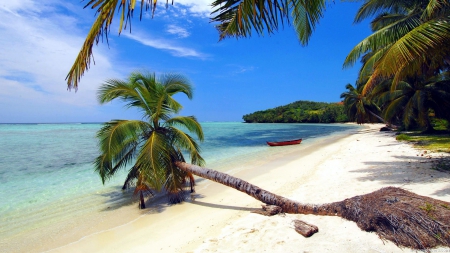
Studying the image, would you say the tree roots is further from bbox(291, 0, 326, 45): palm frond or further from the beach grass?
the beach grass

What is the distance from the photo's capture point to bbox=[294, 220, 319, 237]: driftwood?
3.58 m

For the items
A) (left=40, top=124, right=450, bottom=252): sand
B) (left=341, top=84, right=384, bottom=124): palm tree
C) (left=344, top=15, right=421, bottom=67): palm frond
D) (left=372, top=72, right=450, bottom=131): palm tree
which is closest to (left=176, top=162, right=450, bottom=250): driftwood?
(left=40, top=124, right=450, bottom=252): sand

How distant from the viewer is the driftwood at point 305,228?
358 cm

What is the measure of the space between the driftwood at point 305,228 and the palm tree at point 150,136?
3.50 meters

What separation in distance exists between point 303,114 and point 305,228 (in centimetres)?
9490

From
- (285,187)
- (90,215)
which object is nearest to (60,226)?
(90,215)

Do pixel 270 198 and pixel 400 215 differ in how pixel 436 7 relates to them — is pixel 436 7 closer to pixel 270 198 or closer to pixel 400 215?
pixel 400 215

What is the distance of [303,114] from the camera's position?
9344cm

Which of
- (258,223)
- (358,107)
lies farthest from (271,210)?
(358,107)

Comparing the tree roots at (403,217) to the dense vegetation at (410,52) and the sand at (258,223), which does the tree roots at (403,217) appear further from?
the dense vegetation at (410,52)

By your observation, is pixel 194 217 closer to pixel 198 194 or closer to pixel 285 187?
pixel 198 194

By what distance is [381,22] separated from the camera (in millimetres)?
10883

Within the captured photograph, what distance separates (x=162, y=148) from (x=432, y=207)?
5.47 meters

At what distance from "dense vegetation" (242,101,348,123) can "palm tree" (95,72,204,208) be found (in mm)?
82011
